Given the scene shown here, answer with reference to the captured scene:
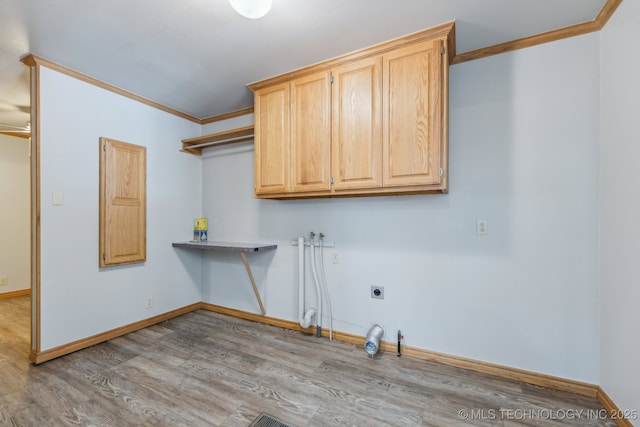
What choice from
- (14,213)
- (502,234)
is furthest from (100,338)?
(502,234)

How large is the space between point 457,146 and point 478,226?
Result: 0.65 metres

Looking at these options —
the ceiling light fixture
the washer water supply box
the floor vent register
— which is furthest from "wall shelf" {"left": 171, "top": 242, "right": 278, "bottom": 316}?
the ceiling light fixture

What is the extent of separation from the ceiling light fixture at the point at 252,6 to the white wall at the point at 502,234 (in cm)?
155

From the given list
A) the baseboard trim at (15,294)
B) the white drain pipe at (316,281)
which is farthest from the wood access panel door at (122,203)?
the baseboard trim at (15,294)

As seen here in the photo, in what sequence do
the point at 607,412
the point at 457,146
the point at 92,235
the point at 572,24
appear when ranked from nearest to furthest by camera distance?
the point at 607,412 < the point at 572,24 < the point at 457,146 < the point at 92,235

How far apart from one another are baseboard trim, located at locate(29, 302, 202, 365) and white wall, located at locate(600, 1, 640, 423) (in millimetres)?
3861

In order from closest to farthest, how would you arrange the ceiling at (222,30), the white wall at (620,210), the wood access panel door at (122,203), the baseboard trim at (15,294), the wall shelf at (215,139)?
1. the white wall at (620,210)
2. the ceiling at (222,30)
3. the wood access panel door at (122,203)
4. the wall shelf at (215,139)
5. the baseboard trim at (15,294)

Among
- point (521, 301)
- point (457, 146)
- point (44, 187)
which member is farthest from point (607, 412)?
point (44, 187)

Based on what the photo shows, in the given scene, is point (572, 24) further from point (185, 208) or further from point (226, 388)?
point (185, 208)

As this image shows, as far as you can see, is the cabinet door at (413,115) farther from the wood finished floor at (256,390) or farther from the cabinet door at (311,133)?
the wood finished floor at (256,390)

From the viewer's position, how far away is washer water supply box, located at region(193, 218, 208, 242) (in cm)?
361

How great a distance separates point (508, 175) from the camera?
2.09 metres

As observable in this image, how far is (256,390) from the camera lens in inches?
76.8

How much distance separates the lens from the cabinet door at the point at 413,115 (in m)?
1.94
